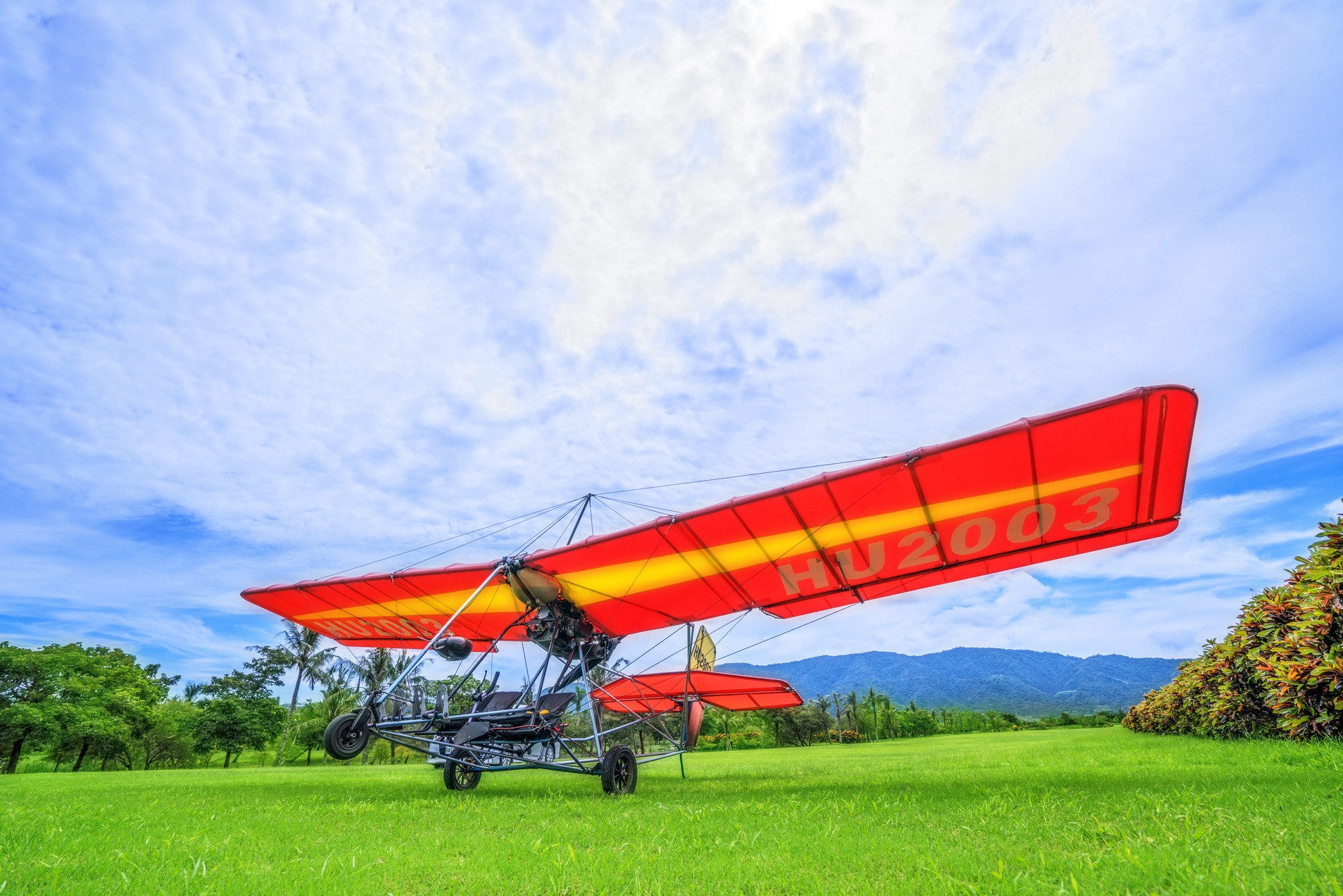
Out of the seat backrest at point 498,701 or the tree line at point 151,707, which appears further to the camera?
the tree line at point 151,707

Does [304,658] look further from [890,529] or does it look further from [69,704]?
[890,529]

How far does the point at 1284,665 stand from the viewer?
6.69 m

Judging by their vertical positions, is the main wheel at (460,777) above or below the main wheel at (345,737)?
below

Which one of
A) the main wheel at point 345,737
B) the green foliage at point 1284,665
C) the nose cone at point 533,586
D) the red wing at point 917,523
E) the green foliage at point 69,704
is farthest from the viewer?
the green foliage at point 69,704

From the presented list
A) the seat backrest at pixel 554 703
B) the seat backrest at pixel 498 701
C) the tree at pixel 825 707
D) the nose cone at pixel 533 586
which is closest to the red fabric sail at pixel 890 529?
the nose cone at pixel 533 586

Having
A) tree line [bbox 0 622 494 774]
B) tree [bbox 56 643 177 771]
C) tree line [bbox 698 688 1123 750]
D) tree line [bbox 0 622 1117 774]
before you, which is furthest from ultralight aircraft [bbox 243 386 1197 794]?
tree line [bbox 698 688 1123 750]

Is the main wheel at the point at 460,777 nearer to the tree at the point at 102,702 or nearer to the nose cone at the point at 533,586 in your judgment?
the nose cone at the point at 533,586

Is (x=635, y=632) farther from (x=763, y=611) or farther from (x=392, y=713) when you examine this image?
(x=392, y=713)

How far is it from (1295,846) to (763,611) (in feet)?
20.4

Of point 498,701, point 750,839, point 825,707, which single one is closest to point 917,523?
point 750,839

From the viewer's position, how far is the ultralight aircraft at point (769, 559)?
18.7ft

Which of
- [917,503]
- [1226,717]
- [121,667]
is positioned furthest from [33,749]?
[1226,717]

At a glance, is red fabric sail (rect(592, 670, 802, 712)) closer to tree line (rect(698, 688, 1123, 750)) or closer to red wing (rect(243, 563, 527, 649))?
red wing (rect(243, 563, 527, 649))

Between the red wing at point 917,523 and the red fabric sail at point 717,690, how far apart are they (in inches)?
176
